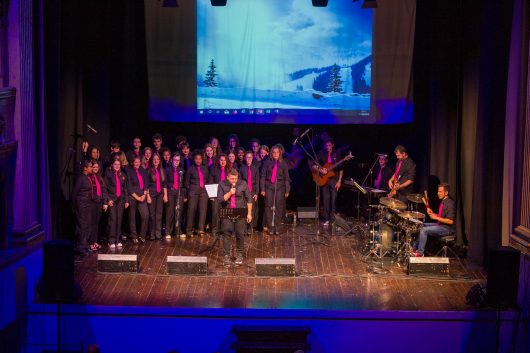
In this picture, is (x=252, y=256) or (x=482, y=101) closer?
(x=482, y=101)

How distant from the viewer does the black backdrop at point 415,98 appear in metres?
9.94

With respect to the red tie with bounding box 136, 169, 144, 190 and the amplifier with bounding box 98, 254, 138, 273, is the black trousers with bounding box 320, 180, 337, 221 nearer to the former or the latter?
the red tie with bounding box 136, 169, 144, 190

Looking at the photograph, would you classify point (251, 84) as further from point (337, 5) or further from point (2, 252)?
point (2, 252)

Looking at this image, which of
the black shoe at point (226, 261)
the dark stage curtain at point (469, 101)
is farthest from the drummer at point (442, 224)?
the black shoe at point (226, 261)

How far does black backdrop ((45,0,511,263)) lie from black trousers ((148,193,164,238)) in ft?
5.01

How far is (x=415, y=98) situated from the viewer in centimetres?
1369

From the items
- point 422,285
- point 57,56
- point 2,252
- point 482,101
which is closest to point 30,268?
point 2,252

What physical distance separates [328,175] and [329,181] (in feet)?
0.62

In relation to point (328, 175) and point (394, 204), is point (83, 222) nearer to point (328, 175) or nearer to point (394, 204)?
point (328, 175)

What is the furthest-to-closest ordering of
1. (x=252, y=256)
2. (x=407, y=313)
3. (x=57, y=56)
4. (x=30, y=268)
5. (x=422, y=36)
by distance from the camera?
1. (x=422, y=36)
2. (x=252, y=256)
3. (x=57, y=56)
4. (x=30, y=268)
5. (x=407, y=313)

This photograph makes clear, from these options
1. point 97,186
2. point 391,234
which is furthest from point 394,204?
point 97,186

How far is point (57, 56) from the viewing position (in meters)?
9.77

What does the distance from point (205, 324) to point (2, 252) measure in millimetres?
2836

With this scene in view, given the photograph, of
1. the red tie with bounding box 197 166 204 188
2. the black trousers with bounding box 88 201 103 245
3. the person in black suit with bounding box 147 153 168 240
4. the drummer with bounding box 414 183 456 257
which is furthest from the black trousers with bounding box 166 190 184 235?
the drummer with bounding box 414 183 456 257
